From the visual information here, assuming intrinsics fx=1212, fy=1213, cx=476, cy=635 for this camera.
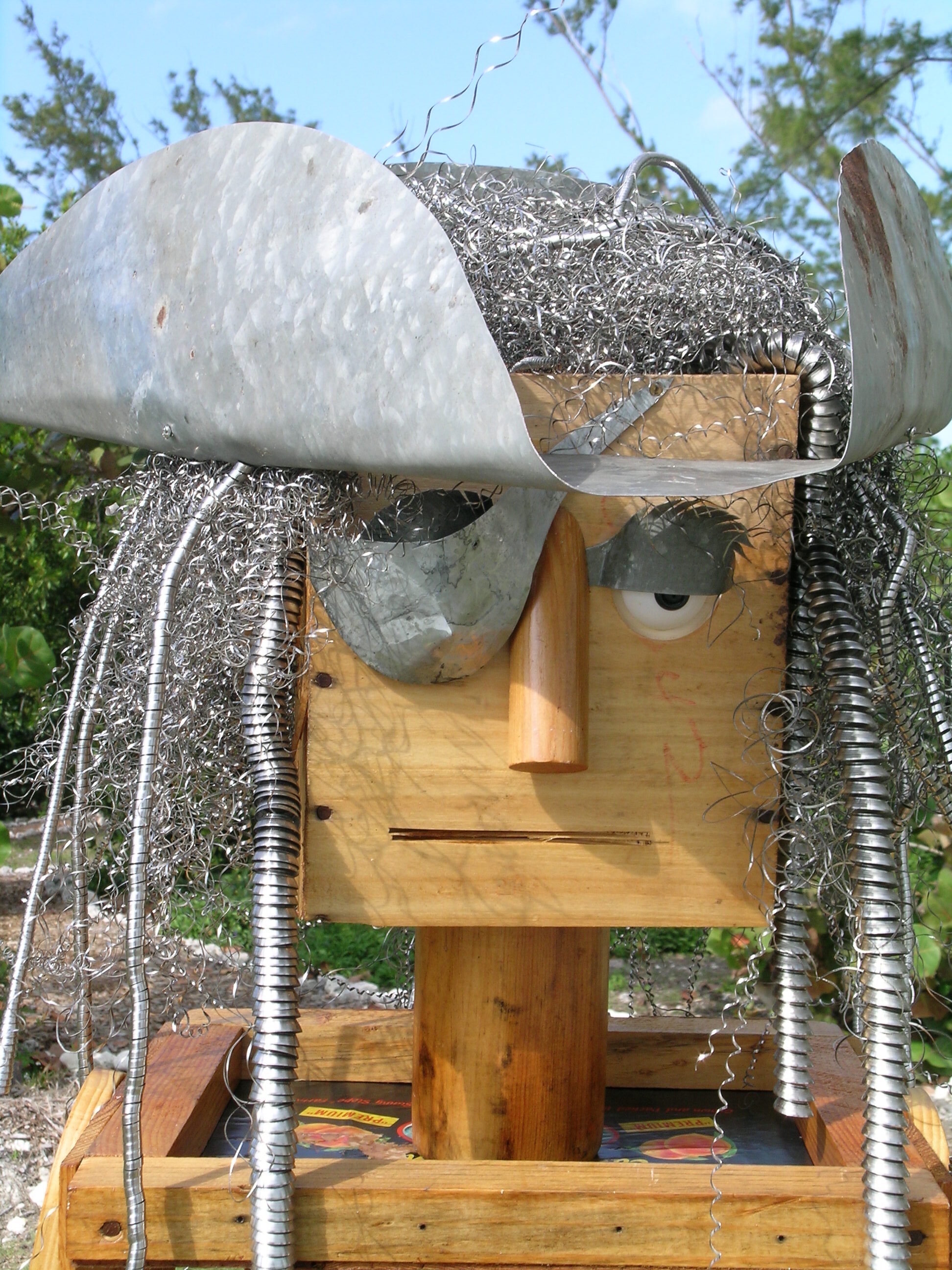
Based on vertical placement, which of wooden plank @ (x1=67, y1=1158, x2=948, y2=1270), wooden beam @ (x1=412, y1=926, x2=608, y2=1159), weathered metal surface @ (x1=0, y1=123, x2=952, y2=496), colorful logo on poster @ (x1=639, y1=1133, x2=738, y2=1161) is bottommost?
colorful logo on poster @ (x1=639, y1=1133, x2=738, y2=1161)

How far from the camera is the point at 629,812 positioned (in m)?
0.91

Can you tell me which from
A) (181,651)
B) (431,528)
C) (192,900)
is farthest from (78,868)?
(431,528)

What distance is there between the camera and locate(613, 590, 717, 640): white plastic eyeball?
2.97ft

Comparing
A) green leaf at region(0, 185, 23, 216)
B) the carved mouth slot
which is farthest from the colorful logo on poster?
green leaf at region(0, 185, 23, 216)

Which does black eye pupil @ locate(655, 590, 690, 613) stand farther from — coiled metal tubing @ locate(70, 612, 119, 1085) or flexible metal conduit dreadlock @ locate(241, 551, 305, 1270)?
coiled metal tubing @ locate(70, 612, 119, 1085)

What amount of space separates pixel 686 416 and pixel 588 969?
474mm

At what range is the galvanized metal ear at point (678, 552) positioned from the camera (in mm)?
881

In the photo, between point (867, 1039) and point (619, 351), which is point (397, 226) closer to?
point (619, 351)

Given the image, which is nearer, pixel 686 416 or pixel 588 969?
pixel 686 416

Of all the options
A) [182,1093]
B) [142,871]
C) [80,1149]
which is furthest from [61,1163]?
[142,871]

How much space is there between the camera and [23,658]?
175 centimetres

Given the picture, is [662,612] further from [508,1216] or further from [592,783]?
[508,1216]

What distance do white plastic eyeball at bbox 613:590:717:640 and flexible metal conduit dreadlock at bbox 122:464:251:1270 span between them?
11.7 inches

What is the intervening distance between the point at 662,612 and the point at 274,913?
0.36 meters
